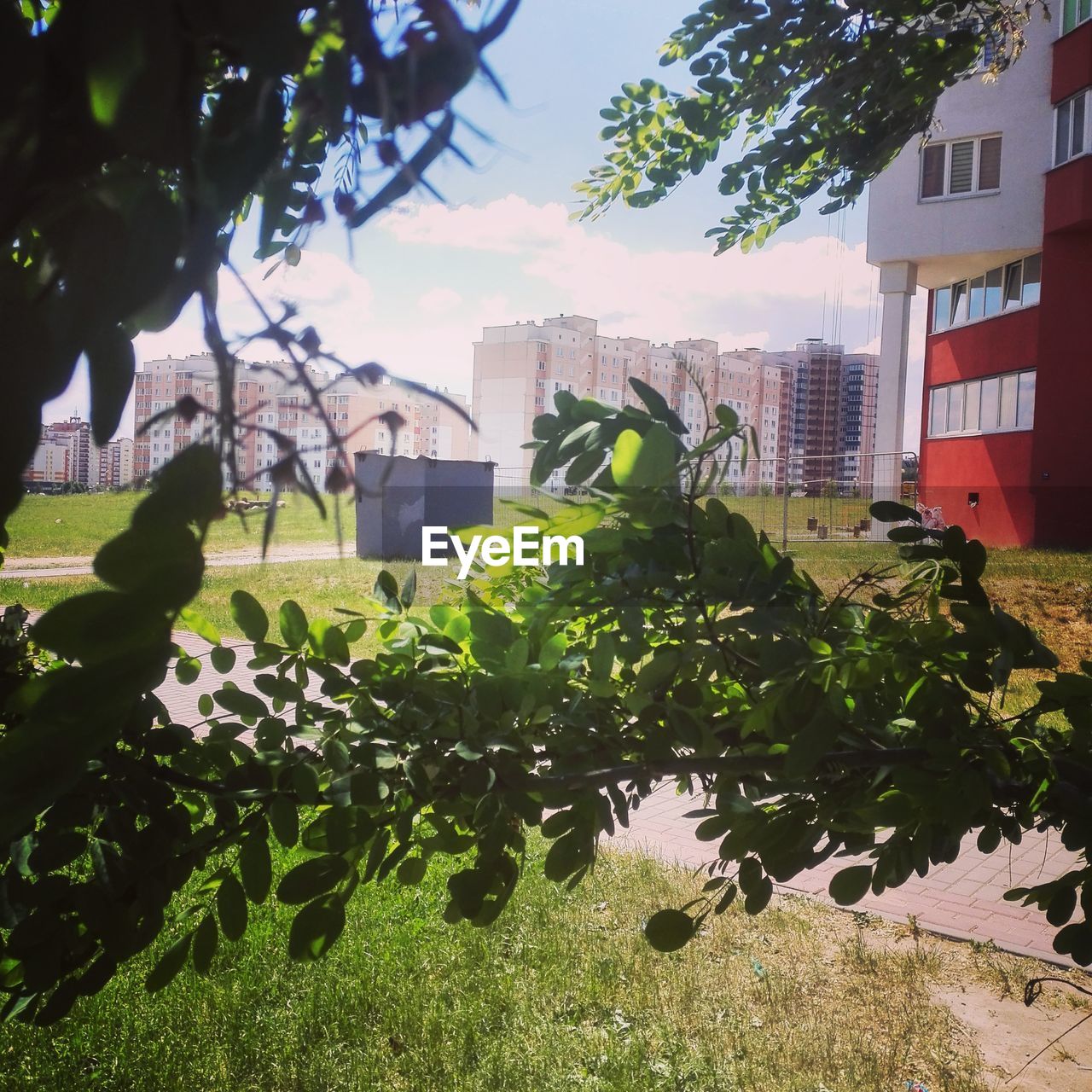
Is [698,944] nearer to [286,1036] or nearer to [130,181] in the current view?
[286,1036]

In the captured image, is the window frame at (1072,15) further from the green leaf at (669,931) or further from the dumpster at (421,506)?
the green leaf at (669,931)

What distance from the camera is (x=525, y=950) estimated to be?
1.40m

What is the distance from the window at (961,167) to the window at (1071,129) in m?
0.14

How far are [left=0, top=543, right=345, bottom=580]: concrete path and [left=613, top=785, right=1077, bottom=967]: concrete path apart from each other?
1.20m

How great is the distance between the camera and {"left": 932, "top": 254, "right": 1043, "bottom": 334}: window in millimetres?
1916

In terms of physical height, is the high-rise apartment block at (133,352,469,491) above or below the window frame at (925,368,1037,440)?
below

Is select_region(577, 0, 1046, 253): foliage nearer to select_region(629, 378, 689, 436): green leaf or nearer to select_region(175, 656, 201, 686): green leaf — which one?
select_region(629, 378, 689, 436): green leaf

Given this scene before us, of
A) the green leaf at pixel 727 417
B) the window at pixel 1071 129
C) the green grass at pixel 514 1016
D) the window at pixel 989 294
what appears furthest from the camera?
the window at pixel 989 294

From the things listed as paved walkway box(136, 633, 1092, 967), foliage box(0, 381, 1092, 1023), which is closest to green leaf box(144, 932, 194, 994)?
foliage box(0, 381, 1092, 1023)

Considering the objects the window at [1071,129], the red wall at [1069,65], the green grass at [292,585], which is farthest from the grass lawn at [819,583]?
the red wall at [1069,65]

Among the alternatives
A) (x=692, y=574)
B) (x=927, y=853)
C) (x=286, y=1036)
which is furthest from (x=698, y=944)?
(x=692, y=574)

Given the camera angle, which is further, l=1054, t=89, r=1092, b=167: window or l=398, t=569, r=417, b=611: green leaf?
l=1054, t=89, r=1092, b=167: window

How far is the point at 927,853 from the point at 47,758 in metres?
0.53

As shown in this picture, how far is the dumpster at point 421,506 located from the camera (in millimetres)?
441
